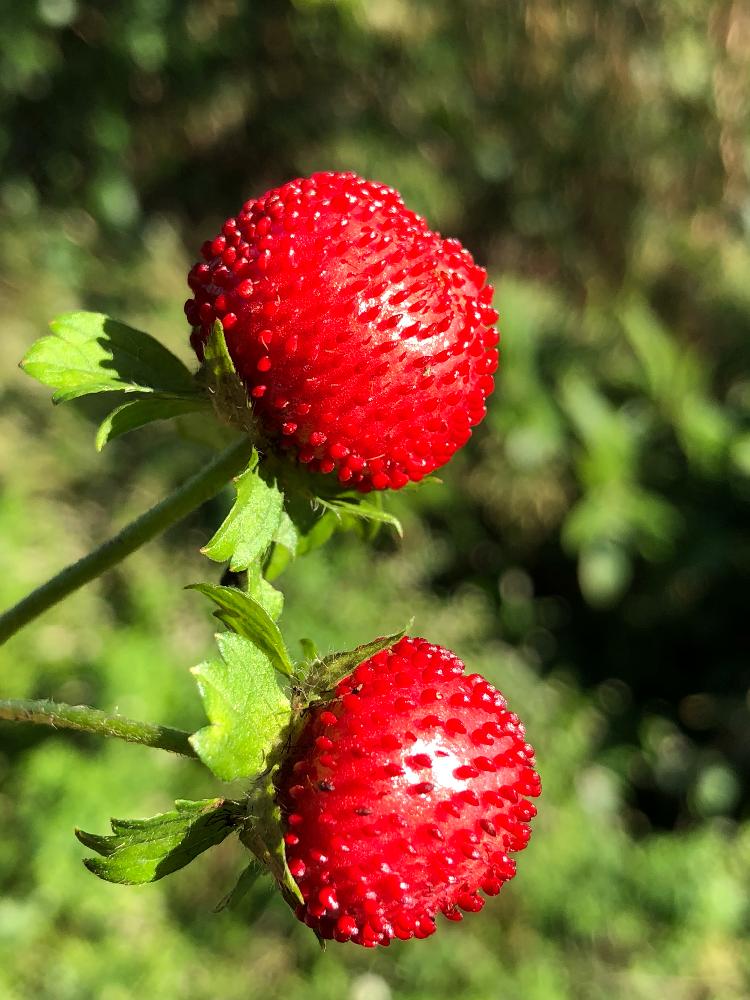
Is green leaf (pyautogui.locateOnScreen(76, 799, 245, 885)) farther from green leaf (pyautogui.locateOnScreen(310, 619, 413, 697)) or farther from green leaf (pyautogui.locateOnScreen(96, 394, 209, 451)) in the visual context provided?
green leaf (pyautogui.locateOnScreen(96, 394, 209, 451))

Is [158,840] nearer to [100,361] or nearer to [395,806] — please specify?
[395,806]

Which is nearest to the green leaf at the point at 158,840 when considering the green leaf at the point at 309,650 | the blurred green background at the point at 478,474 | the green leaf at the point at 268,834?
the green leaf at the point at 268,834

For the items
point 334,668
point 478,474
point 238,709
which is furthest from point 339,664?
point 478,474

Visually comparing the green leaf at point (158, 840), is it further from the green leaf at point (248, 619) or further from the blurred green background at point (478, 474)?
the blurred green background at point (478, 474)

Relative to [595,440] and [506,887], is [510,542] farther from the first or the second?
[506,887]

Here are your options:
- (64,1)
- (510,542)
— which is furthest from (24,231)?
(510,542)

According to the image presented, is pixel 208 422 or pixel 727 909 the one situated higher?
pixel 208 422

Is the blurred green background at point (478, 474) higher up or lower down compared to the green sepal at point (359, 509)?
lower down
